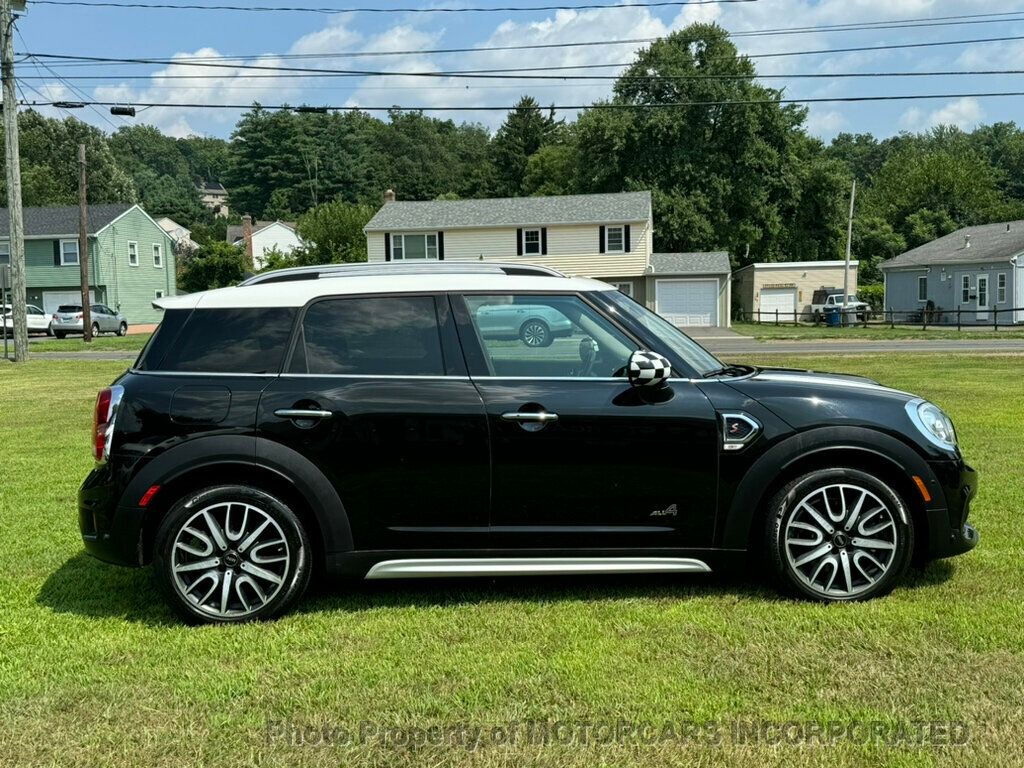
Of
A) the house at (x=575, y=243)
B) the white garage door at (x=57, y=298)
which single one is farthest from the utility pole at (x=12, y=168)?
the white garage door at (x=57, y=298)

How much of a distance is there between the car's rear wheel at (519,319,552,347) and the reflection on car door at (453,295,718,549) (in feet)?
0.78

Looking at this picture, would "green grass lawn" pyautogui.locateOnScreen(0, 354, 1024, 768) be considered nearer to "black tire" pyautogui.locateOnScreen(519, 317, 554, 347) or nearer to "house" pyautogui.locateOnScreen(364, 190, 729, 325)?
"black tire" pyautogui.locateOnScreen(519, 317, 554, 347)

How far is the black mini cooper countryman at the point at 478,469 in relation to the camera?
450 centimetres

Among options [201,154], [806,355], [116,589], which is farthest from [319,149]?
[116,589]

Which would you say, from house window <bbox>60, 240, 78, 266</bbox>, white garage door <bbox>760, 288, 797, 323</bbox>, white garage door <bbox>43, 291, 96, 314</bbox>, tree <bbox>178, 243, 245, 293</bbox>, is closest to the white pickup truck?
white garage door <bbox>760, 288, 797, 323</bbox>

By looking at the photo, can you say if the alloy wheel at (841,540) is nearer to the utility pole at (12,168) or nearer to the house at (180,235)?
the utility pole at (12,168)

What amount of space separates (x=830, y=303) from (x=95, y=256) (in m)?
40.8

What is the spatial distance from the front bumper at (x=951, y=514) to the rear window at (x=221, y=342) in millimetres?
3371

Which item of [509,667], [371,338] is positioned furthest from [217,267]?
[509,667]

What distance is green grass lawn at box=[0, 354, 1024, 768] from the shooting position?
326 cm

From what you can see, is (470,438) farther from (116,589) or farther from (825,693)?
(116,589)

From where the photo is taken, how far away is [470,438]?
4.50 meters

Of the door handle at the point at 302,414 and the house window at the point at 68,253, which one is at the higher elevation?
the house window at the point at 68,253

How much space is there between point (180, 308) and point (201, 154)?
6305 inches
